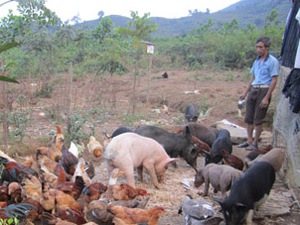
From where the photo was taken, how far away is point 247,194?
452cm

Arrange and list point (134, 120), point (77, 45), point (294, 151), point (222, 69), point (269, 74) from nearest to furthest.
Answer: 1. point (294, 151)
2. point (269, 74)
3. point (134, 120)
4. point (222, 69)
5. point (77, 45)

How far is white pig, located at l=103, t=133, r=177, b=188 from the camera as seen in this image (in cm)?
556

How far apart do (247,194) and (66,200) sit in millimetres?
2060

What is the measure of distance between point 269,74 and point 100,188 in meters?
4.04

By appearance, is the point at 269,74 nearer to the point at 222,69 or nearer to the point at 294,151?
the point at 294,151

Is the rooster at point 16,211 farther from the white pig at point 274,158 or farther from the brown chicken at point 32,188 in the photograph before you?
the white pig at point 274,158

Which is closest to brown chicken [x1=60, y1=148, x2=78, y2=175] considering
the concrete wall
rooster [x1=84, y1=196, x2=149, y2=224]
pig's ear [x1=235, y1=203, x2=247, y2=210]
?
A: rooster [x1=84, y1=196, x2=149, y2=224]

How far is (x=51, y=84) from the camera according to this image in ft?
47.6

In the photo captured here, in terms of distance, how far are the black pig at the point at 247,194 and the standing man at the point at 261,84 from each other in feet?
7.11

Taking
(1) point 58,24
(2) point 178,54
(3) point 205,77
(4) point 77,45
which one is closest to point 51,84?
(1) point 58,24

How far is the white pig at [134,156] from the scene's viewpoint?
5.56 metres

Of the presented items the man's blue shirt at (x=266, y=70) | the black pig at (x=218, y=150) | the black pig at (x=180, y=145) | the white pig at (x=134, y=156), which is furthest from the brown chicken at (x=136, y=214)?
the man's blue shirt at (x=266, y=70)

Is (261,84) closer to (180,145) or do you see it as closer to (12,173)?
(180,145)

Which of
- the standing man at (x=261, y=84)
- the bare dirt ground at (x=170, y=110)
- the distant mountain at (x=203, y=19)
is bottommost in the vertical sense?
the bare dirt ground at (x=170, y=110)
